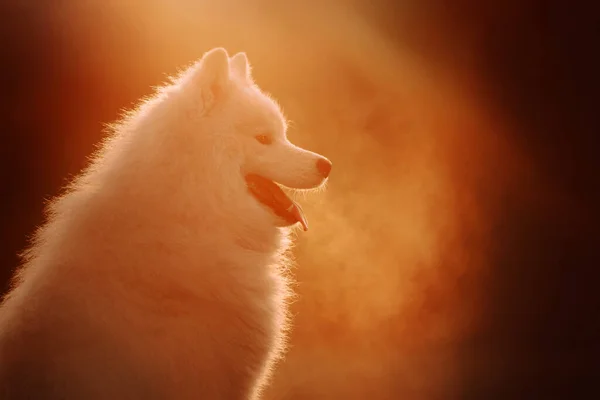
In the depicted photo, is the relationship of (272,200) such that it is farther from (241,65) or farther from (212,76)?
(241,65)

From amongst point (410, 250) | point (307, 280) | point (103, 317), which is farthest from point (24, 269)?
point (410, 250)

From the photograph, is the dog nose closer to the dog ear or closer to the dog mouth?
the dog mouth

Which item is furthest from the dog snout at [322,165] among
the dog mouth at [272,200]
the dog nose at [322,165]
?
the dog mouth at [272,200]

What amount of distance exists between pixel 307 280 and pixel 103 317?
2.87 metres

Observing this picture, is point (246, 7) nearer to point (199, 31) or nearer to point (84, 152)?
point (199, 31)

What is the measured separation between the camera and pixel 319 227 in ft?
15.7

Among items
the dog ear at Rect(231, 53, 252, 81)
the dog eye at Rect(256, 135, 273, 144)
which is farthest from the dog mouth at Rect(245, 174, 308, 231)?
the dog ear at Rect(231, 53, 252, 81)

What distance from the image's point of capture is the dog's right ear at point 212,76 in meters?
2.38

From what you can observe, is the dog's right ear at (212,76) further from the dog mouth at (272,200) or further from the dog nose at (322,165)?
the dog nose at (322,165)

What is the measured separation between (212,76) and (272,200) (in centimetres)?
61

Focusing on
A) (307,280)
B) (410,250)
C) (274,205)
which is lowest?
(274,205)

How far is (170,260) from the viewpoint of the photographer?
219cm

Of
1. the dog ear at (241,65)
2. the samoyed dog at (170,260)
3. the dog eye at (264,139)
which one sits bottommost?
the samoyed dog at (170,260)

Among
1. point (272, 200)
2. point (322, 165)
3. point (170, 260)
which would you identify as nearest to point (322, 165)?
point (322, 165)
